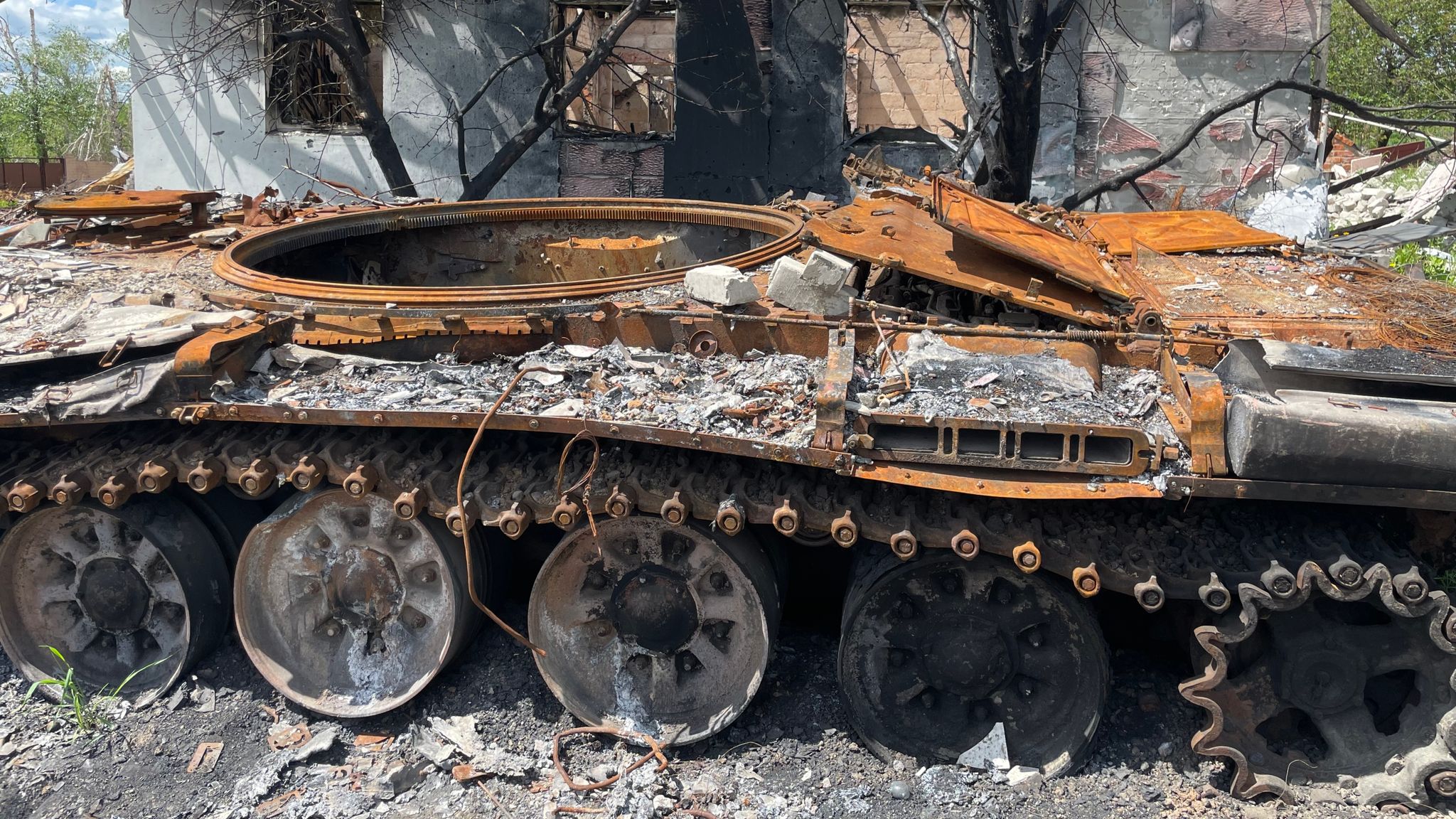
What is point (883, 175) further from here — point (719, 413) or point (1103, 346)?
point (719, 413)

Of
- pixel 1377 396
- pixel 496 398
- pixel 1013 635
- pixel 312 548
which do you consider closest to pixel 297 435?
pixel 312 548

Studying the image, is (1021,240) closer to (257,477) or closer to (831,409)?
(831,409)

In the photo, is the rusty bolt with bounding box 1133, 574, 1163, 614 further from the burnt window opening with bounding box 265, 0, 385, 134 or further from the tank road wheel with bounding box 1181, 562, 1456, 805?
the burnt window opening with bounding box 265, 0, 385, 134

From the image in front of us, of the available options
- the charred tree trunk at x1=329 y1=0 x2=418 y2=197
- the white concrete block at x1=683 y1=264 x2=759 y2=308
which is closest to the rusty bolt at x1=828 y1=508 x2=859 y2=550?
the white concrete block at x1=683 y1=264 x2=759 y2=308

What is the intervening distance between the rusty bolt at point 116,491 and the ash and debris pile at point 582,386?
616 millimetres

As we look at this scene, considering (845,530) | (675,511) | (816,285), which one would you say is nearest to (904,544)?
(845,530)

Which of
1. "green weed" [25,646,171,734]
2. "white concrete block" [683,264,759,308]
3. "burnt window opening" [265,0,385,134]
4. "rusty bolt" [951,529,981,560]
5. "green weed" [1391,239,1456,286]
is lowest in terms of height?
"green weed" [25,646,171,734]

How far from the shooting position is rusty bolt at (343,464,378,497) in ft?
12.8

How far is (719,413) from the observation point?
3.63m

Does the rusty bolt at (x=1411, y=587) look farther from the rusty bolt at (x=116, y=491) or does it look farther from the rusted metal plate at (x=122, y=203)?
the rusted metal plate at (x=122, y=203)

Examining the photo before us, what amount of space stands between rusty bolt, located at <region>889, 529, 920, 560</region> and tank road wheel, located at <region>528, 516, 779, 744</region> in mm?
660

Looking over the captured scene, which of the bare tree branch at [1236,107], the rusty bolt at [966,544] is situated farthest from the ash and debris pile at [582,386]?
the bare tree branch at [1236,107]

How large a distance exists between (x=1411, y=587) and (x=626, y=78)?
13189mm

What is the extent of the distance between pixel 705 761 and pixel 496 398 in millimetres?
1585
